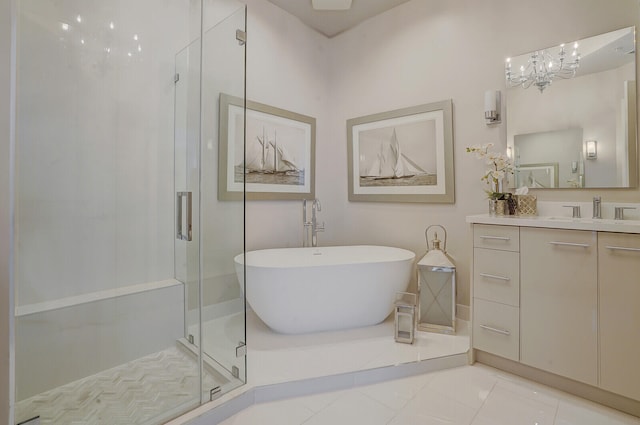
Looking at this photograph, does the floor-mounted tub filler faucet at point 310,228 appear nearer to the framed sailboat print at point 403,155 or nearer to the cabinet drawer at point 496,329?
the framed sailboat print at point 403,155

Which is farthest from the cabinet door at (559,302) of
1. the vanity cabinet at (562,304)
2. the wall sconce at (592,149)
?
the wall sconce at (592,149)

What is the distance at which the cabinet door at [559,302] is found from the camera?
1620 mm

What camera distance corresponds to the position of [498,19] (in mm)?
2420

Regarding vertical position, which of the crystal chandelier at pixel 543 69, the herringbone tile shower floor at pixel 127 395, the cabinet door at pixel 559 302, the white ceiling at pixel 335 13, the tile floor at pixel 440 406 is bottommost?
the tile floor at pixel 440 406

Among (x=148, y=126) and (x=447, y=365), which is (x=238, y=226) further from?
(x=447, y=365)

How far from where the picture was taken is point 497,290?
193 centimetres

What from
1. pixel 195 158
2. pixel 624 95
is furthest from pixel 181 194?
pixel 624 95

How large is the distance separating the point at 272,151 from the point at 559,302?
2.39m

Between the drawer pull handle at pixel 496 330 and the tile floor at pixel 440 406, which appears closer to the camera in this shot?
the tile floor at pixel 440 406

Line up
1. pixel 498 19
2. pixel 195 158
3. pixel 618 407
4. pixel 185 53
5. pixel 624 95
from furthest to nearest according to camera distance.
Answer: pixel 498 19 < pixel 185 53 < pixel 195 158 < pixel 624 95 < pixel 618 407

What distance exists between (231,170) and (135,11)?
3.98 ft

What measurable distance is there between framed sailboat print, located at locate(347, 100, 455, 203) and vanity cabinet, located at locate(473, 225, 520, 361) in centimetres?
76

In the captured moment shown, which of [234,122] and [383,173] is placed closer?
[234,122]

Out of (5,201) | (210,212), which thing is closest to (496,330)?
(210,212)
